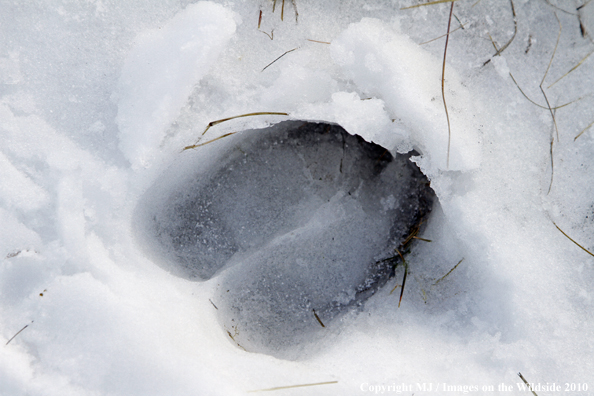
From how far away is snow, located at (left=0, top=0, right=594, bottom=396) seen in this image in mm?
1103

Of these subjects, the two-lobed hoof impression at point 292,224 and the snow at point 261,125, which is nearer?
the snow at point 261,125

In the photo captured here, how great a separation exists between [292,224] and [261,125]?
1.38 ft

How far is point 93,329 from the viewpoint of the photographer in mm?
1104

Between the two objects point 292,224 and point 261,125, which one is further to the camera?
point 292,224

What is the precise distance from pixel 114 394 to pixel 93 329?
0.63 ft

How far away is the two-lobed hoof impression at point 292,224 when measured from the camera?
→ 1.38 m

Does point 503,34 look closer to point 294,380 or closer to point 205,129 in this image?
point 205,129

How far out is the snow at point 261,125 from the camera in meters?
1.10

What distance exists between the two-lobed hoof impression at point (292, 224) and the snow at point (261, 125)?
0.18m

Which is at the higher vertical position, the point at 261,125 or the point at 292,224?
the point at 261,125

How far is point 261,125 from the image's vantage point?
1188 millimetres

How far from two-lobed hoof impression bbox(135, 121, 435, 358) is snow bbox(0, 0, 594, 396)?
0.59 feet

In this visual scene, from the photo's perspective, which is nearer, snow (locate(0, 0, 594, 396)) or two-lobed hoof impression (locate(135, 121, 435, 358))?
snow (locate(0, 0, 594, 396))

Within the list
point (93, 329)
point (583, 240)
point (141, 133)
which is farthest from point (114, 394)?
point (583, 240)
